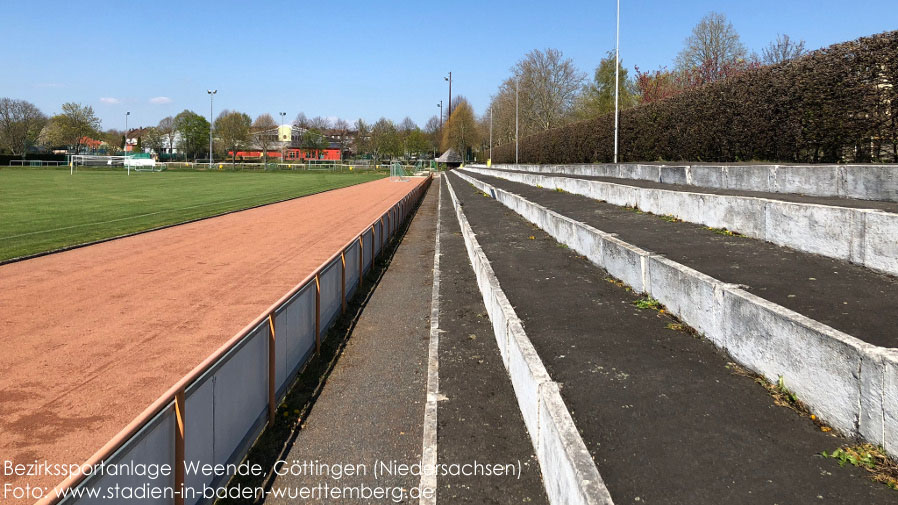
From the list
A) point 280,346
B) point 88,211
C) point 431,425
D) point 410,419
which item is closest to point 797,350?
point 431,425

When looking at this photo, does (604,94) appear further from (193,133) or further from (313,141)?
(193,133)

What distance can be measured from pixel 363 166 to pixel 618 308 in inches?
3986

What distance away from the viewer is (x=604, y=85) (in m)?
84.9

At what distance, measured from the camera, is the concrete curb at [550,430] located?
3559mm

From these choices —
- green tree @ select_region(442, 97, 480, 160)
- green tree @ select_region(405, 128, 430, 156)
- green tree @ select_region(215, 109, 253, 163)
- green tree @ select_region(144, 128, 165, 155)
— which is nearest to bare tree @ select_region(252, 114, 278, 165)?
green tree @ select_region(215, 109, 253, 163)

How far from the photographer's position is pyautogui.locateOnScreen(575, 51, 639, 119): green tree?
71.7m

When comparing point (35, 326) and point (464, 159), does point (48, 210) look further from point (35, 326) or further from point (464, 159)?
point (464, 159)

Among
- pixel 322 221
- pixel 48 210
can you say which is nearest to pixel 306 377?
pixel 322 221

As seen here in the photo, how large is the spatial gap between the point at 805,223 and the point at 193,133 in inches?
5210

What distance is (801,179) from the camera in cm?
1119

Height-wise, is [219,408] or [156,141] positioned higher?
[156,141]

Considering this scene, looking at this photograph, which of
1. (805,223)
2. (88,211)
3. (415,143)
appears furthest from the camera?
(415,143)

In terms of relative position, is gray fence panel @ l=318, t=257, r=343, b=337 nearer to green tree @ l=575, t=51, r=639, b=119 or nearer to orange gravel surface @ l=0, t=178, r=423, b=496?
orange gravel surface @ l=0, t=178, r=423, b=496

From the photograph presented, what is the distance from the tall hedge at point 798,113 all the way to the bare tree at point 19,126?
114 meters
